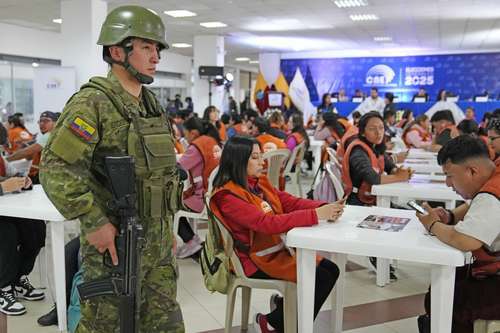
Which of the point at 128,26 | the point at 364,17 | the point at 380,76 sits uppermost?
the point at 364,17

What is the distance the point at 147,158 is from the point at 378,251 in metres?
0.97

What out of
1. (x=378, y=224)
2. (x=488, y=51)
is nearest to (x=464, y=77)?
(x=488, y=51)

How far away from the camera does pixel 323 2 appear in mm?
8711

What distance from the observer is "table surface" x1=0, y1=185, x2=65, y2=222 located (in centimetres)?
262

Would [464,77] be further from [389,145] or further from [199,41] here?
[389,145]

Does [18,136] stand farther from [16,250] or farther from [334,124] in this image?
[334,124]

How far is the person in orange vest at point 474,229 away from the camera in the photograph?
6.28 feet

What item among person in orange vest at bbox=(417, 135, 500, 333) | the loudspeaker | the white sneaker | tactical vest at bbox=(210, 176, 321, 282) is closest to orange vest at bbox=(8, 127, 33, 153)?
the white sneaker

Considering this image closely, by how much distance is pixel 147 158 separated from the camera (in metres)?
1.70

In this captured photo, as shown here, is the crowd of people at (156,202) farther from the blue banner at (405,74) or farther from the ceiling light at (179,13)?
the blue banner at (405,74)

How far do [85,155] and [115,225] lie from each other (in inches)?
10.0

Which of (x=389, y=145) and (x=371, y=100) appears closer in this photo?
(x=389, y=145)

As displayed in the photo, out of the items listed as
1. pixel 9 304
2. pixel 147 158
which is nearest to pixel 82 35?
pixel 9 304

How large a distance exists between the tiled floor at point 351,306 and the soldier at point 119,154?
1.18 metres
